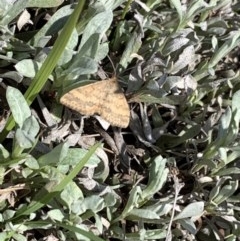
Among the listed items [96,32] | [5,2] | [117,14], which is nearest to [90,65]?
[96,32]

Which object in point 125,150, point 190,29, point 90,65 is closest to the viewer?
point 90,65

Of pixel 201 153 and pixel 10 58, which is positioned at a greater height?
pixel 10 58

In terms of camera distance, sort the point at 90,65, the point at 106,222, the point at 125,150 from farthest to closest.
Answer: the point at 125,150 → the point at 106,222 → the point at 90,65

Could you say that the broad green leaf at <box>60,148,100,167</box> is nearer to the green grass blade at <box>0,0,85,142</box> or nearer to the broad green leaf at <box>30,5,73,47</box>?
the green grass blade at <box>0,0,85,142</box>

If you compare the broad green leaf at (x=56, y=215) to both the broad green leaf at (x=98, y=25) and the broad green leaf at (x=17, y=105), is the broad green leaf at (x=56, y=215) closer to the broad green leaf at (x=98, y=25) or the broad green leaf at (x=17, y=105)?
the broad green leaf at (x=17, y=105)

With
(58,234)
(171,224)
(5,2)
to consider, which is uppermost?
(5,2)

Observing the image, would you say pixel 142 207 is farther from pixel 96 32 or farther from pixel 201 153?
pixel 96 32

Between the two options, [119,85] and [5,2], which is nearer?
[5,2]

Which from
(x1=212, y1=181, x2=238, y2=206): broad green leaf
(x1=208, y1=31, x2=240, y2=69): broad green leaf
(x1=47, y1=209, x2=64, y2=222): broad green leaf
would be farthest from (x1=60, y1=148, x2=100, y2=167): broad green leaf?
(x1=208, y1=31, x2=240, y2=69): broad green leaf

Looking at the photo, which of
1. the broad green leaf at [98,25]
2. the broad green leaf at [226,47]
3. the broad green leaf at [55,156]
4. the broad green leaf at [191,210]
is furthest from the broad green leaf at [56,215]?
the broad green leaf at [226,47]

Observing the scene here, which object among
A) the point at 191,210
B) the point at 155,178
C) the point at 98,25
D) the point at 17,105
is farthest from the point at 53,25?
the point at 191,210
